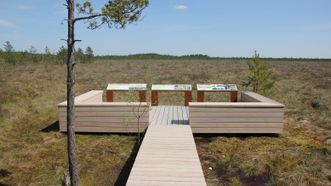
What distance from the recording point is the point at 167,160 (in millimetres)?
5250

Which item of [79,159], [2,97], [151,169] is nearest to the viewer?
[151,169]

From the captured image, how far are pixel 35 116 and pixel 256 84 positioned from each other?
30.4 feet

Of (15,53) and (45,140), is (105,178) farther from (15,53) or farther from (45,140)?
(15,53)

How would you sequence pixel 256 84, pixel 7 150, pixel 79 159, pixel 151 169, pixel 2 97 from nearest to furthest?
pixel 151 169 < pixel 79 159 < pixel 7 150 < pixel 256 84 < pixel 2 97

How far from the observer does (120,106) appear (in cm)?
822

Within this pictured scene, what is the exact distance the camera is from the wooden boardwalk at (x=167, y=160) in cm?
437

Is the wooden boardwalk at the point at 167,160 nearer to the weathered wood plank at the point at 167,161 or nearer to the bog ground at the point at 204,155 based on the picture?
the weathered wood plank at the point at 167,161

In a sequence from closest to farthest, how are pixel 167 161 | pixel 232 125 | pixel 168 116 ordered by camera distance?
pixel 167 161 → pixel 232 125 → pixel 168 116

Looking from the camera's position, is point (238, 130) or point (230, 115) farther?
point (238, 130)

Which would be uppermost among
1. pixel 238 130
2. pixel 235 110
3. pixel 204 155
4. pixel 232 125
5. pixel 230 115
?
pixel 235 110

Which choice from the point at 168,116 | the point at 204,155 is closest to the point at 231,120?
the point at 204,155

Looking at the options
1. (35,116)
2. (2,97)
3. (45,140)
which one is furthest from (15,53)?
(45,140)

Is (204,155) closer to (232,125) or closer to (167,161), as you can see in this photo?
(232,125)

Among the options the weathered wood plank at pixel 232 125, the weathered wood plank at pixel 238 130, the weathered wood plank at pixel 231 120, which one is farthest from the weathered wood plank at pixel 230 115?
the weathered wood plank at pixel 238 130
